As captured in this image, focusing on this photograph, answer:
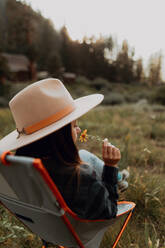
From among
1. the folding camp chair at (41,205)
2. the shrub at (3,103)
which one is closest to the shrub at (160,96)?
the shrub at (3,103)

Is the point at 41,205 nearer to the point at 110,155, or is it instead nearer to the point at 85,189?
the point at 85,189

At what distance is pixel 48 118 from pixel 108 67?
3180 cm

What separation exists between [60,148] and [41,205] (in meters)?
0.28

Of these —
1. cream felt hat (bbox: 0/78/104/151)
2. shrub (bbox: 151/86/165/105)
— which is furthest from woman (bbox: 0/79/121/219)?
shrub (bbox: 151/86/165/105)

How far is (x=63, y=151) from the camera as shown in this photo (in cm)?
121

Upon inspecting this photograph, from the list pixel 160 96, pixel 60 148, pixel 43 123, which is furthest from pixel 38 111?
pixel 160 96

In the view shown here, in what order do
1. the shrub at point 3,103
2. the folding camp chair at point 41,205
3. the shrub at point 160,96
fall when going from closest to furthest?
the folding camp chair at point 41,205 < the shrub at point 3,103 < the shrub at point 160,96

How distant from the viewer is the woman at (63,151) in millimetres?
1150

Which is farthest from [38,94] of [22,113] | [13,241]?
[13,241]

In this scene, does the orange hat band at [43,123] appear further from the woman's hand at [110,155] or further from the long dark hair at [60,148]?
the woman's hand at [110,155]

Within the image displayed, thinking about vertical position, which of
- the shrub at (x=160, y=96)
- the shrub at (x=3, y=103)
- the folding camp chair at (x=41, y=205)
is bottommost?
the shrub at (x=160, y=96)

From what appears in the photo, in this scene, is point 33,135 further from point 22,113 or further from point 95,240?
point 95,240

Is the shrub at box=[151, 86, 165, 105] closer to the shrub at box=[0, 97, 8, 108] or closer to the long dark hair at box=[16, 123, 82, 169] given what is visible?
the shrub at box=[0, 97, 8, 108]


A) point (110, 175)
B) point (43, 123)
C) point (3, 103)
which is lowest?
point (3, 103)
